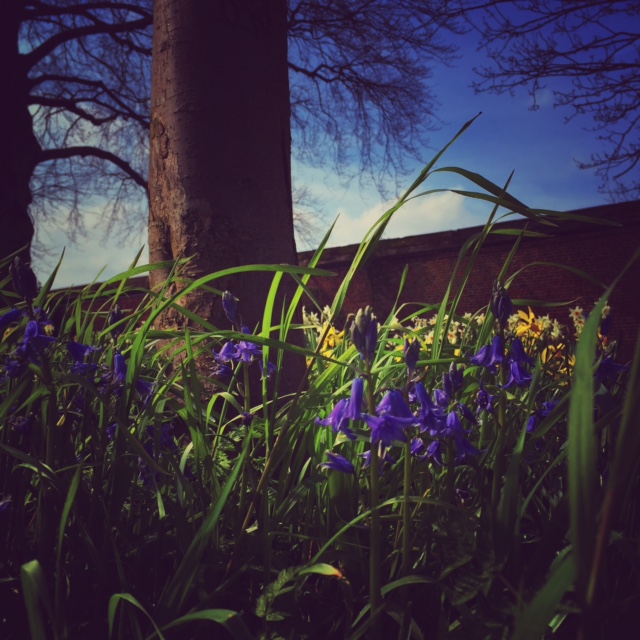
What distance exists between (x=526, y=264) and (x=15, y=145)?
384 inches

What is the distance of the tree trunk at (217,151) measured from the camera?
7.56 feet

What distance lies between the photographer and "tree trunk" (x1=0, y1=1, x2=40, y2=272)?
33.6ft

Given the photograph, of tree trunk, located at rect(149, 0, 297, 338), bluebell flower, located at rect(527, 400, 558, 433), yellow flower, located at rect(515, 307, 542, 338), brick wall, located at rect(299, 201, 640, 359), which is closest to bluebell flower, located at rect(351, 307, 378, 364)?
bluebell flower, located at rect(527, 400, 558, 433)

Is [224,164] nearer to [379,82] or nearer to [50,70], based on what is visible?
[379,82]

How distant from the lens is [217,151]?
234 centimetres

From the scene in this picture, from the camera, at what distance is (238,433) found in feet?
5.14

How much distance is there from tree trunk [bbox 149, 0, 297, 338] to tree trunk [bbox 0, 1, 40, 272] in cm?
848

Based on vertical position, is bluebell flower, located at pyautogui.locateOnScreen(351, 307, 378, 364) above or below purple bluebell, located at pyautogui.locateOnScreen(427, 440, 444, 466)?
above

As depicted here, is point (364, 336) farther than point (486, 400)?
No

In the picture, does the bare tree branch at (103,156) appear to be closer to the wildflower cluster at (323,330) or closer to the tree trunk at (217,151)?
the wildflower cluster at (323,330)

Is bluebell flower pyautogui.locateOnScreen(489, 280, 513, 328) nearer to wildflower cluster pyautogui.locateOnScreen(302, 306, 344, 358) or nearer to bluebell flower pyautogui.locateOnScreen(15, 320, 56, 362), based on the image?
wildflower cluster pyautogui.locateOnScreen(302, 306, 344, 358)

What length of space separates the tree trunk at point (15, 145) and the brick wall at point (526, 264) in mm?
5468

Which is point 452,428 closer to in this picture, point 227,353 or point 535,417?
point 535,417

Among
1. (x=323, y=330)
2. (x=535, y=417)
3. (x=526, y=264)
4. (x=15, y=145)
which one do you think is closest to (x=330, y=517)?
(x=323, y=330)
